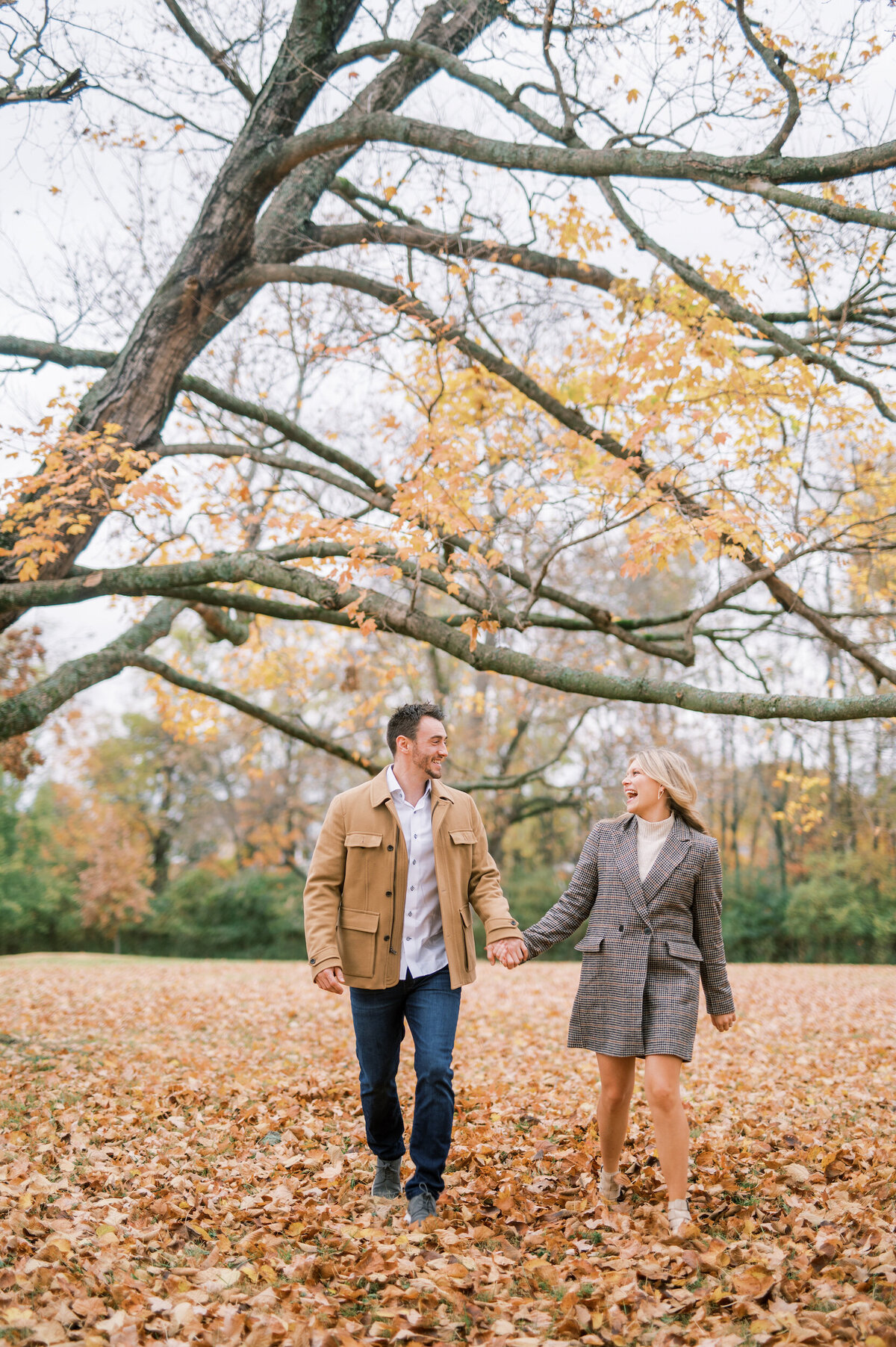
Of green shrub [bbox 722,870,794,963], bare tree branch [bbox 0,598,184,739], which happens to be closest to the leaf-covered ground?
bare tree branch [bbox 0,598,184,739]

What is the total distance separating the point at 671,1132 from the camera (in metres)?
3.57

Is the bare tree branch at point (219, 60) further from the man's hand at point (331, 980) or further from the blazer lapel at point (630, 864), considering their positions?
the man's hand at point (331, 980)

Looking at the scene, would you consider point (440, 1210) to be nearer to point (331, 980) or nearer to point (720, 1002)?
point (331, 980)

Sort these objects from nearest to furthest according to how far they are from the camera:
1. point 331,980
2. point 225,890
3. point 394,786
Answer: point 331,980, point 394,786, point 225,890

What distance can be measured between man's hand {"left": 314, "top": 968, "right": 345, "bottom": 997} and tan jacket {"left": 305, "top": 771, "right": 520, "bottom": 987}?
0.09 feet

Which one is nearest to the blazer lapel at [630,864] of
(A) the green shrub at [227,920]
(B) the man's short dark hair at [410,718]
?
(B) the man's short dark hair at [410,718]

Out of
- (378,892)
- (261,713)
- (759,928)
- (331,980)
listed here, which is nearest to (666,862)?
(378,892)

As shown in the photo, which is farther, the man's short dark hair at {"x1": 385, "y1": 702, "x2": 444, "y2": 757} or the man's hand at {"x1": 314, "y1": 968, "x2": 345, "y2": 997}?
the man's short dark hair at {"x1": 385, "y1": 702, "x2": 444, "y2": 757}

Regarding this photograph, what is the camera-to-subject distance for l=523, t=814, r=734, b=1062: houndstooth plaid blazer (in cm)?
371

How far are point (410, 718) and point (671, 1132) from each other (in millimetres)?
1866

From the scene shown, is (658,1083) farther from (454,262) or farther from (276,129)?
(276,129)

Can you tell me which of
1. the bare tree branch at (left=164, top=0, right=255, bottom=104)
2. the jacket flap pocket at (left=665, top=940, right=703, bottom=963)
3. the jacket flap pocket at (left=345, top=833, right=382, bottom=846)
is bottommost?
the jacket flap pocket at (left=665, top=940, right=703, bottom=963)

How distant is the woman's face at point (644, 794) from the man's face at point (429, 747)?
764mm

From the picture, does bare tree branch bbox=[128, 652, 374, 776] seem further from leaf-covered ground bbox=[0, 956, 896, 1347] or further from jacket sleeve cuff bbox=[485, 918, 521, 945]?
jacket sleeve cuff bbox=[485, 918, 521, 945]
